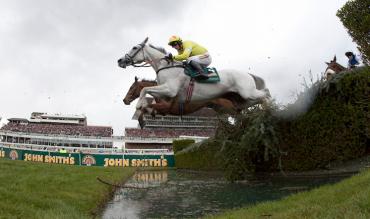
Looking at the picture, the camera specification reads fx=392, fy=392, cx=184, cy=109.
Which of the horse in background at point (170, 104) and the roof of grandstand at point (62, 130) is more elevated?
the roof of grandstand at point (62, 130)

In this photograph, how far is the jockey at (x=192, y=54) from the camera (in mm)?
5840

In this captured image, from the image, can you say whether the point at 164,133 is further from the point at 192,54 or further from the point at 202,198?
the point at 192,54

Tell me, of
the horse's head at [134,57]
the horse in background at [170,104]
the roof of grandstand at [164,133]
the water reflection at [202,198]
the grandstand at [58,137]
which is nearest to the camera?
the horse in background at [170,104]

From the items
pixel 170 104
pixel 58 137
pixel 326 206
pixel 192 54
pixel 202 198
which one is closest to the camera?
pixel 326 206

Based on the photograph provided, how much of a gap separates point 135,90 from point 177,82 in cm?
75

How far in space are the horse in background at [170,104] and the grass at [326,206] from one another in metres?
1.69

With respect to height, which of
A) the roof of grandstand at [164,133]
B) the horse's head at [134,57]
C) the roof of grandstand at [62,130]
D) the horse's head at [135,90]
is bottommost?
the horse's head at [135,90]

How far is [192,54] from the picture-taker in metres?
5.99

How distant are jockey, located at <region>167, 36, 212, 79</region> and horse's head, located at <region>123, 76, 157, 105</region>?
0.61 meters

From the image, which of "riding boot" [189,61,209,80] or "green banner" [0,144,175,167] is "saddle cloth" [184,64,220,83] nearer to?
"riding boot" [189,61,209,80]

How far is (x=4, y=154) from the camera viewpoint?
35688 millimetres

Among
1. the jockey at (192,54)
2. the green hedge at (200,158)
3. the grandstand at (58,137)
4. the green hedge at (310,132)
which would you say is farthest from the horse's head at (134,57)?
the grandstand at (58,137)

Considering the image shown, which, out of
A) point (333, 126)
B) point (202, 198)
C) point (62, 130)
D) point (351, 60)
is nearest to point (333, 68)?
point (351, 60)

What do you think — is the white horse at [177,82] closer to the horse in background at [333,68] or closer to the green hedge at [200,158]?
the horse in background at [333,68]
